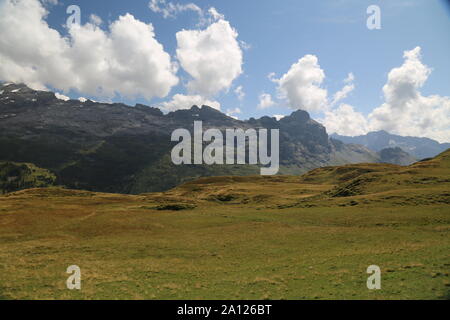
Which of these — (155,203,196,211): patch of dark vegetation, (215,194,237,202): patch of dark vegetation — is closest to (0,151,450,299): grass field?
(155,203,196,211): patch of dark vegetation

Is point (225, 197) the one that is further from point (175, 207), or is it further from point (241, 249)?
point (241, 249)

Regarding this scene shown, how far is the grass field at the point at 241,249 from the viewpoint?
23.7 m

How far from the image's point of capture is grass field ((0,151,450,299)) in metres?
23.7

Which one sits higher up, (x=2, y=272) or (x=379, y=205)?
(x=379, y=205)

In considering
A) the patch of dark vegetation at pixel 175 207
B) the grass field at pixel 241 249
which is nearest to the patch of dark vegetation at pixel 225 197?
the patch of dark vegetation at pixel 175 207

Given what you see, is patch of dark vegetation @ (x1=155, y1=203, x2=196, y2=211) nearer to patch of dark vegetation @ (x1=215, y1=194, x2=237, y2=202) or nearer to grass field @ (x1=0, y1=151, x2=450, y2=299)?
grass field @ (x1=0, y1=151, x2=450, y2=299)

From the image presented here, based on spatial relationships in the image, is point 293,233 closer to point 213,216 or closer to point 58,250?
point 213,216

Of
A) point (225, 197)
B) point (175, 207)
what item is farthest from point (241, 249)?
point (225, 197)

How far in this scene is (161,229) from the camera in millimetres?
51781

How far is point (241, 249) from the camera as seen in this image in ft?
123

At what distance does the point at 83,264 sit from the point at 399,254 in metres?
36.9
